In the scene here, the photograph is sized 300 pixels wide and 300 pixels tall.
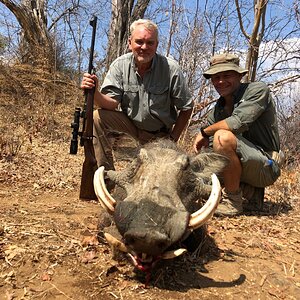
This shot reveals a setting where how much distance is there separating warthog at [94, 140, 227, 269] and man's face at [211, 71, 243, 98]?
3.40 ft

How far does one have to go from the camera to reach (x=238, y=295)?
2453 mm

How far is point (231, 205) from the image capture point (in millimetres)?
4230

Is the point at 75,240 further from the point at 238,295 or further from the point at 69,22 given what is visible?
the point at 69,22

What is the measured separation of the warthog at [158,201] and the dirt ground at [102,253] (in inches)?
11.9

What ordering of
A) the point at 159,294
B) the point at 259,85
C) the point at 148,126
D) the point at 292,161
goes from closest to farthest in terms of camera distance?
the point at 159,294 → the point at 259,85 → the point at 148,126 → the point at 292,161

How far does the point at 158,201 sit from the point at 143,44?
102 inches

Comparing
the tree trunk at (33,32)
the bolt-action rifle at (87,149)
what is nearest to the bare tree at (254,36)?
the bolt-action rifle at (87,149)

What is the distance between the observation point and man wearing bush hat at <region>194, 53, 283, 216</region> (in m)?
3.98

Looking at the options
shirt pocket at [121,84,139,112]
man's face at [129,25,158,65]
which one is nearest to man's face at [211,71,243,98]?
man's face at [129,25,158,65]

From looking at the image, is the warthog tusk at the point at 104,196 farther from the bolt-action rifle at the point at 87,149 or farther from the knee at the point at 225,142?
the knee at the point at 225,142

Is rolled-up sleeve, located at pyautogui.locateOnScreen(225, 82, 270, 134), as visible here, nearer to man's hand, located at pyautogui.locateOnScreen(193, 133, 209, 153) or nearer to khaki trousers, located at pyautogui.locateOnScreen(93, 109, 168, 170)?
man's hand, located at pyautogui.locateOnScreen(193, 133, 209, 153)

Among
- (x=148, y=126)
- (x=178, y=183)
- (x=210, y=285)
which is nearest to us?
(x=210, y=285)

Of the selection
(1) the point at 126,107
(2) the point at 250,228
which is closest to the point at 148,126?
(1) the point at 126,107

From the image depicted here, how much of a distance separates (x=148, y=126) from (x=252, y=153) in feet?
4.27
